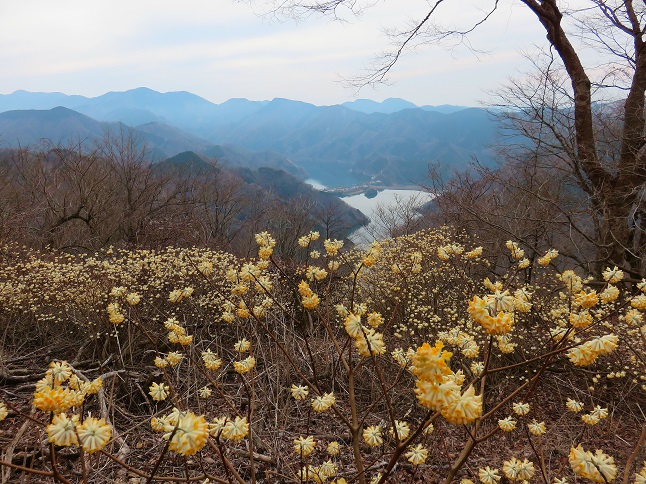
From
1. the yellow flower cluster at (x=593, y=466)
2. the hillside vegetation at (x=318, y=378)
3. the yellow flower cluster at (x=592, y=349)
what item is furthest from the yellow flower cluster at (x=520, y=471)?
the yellow flower cluster at (x=592, y=349)

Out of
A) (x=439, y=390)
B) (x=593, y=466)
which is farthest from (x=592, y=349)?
(x=439, y=390)

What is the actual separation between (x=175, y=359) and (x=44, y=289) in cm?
510

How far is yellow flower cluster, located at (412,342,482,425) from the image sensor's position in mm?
1053

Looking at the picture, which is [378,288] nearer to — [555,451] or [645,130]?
[555,451]

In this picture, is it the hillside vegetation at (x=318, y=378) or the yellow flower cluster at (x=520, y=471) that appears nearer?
the hillside vegetation at (x=318, y=378)

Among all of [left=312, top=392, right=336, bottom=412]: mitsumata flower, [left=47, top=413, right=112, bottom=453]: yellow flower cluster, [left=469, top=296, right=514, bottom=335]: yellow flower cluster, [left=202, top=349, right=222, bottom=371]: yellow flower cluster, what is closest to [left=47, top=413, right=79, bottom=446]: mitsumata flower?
[left=47, top=413, right=112, bottom=453]: yellow flower cluster

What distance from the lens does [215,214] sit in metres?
28.2

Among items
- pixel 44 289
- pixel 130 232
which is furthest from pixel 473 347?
pixel 130 232

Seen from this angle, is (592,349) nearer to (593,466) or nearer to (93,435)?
(593,466)

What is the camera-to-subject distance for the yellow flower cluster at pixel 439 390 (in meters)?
1.05

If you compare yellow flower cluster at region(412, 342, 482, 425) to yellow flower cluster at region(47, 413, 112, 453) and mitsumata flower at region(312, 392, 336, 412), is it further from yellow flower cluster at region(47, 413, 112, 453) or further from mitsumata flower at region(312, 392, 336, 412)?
yellow flower cluster at region(47, 413, 112, 453)

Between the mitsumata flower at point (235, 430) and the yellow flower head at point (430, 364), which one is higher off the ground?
the yellow flower head at point (430, 364)

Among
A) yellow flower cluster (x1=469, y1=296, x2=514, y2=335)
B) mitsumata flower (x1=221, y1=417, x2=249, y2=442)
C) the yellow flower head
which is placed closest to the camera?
the yellow flower head

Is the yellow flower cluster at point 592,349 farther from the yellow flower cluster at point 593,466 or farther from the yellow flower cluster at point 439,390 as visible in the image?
the yellow flower cluster at point 439,390
